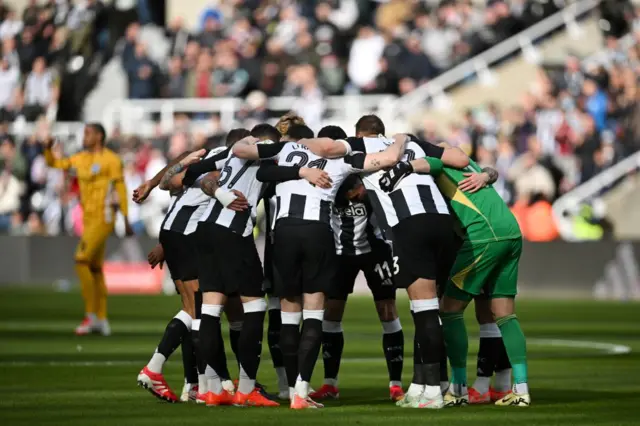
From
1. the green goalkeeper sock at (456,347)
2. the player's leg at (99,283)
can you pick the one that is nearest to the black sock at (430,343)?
the green goalkeeper sock at (456,347)

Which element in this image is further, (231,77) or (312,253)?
(231,77)

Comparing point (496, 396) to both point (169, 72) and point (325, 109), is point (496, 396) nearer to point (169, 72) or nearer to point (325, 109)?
point (325, 109)

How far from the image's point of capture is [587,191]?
1204 inches

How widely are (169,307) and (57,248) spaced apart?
7559mm

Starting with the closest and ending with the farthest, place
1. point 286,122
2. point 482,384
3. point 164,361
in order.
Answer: point 164,361
point 482,384
point 286,122

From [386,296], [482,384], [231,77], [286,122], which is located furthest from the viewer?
[231,77]

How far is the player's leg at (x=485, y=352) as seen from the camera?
12703 millimetres

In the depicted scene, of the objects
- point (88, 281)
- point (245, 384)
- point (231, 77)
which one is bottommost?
point (245, 384)

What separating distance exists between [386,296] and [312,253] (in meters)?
1.49

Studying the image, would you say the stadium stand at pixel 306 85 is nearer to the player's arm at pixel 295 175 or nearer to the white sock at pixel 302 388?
the player's arm at pixel 295 175

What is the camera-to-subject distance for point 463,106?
1340 inches

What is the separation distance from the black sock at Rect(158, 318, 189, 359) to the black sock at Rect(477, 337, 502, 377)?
7.83 ft

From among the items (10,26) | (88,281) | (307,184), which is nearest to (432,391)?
(307,184)

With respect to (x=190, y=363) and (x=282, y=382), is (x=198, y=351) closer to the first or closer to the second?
(x=190, y=363)
